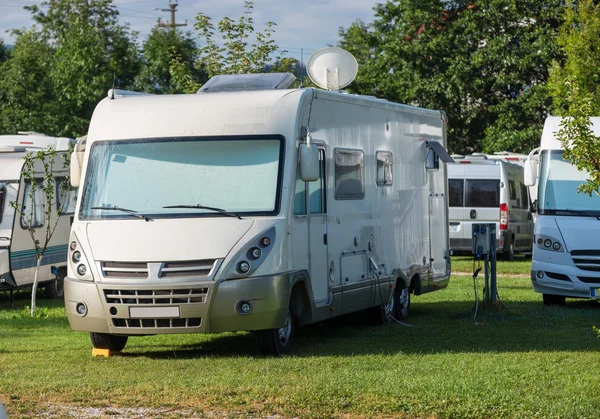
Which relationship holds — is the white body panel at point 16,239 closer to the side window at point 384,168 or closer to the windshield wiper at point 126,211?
the side window at point 384,168

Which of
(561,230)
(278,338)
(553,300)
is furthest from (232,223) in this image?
(553,300)

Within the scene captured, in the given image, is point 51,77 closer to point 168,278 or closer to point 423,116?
point 423,116

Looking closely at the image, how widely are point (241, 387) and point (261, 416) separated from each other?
107 cm

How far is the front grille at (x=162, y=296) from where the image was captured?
10953mm

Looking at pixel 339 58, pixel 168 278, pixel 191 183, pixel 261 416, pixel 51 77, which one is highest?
pixel 51 77

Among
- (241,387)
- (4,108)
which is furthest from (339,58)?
(4,108)

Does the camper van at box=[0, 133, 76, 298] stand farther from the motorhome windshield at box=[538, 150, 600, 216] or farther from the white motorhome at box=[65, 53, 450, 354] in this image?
the motorhome windshield at box=[538, 150, 600, 216]

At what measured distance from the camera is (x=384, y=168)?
1423cm

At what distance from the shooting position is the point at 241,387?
9.45 m

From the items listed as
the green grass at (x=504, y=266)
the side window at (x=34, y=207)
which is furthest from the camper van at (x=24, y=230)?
the green grass at (x=504, y=266)

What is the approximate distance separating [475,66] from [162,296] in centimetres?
2926

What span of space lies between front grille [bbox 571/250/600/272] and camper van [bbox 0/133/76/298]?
25.6ft

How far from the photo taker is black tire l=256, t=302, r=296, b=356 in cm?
1139

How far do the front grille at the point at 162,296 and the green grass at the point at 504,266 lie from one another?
49.8 ft
